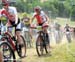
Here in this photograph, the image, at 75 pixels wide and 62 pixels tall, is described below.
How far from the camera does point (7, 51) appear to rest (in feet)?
21.5

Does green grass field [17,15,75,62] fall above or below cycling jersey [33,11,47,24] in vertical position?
below

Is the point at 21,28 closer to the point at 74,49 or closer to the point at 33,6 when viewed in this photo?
the point at 33,6

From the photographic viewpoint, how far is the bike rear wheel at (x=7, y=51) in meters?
6.45

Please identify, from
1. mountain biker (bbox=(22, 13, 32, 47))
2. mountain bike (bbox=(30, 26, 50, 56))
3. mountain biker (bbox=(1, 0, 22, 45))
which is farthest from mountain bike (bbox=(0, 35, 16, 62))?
mountain bike (bbox=(30, 26, 50, 56))

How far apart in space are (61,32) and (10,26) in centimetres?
137

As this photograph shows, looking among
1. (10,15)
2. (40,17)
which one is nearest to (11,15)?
(10,15)

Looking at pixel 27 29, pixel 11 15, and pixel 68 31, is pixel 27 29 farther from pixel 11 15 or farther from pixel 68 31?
pixel 68 31

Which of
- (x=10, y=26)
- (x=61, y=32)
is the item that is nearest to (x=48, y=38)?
(x=61, y=32)

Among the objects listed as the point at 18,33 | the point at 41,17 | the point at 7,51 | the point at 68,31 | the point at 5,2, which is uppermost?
the point at 5,2

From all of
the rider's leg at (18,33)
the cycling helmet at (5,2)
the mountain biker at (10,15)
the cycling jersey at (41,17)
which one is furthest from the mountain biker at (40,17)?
the cycling helmet at (5,2)

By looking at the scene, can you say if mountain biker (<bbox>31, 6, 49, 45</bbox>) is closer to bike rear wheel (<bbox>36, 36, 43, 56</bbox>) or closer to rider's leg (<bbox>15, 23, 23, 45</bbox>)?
bike rear wheel (<bbox>36, 36, 43, 56</bbox>)

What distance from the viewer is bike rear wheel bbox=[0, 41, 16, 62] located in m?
6.45

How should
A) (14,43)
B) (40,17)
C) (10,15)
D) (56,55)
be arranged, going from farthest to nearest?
1. (56,55)
2. (40,17)
3. (14,43)
4. (10,15)

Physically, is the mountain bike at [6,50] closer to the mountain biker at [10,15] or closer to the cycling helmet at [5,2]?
the mountain biker at [10,15]
